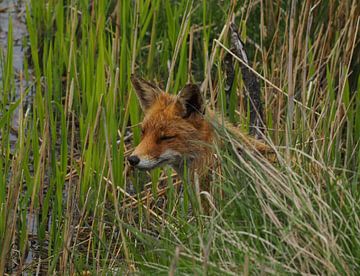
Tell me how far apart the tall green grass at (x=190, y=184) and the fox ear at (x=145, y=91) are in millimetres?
65

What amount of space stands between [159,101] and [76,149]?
4.25 ft

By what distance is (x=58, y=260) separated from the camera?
4652mm

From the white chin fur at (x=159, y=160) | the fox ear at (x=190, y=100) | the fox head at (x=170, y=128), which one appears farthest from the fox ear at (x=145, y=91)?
the white chin fur at (x=159, y=160)

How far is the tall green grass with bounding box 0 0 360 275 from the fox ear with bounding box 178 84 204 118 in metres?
0.10

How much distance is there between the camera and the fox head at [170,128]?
16.1 ft

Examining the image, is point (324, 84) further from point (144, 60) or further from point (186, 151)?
point (144, 60)

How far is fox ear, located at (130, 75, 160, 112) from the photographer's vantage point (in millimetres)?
4938


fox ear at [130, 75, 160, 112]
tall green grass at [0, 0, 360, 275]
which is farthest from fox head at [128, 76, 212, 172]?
tall green grass at [0, 0, 360, 275]

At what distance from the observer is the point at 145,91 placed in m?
5.01

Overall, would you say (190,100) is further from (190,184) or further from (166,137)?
(190,184)

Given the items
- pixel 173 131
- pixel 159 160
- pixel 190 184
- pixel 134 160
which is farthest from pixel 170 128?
pixel 190 184

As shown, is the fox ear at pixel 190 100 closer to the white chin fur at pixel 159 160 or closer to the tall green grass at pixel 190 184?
the tall green grass at pixel 190 184

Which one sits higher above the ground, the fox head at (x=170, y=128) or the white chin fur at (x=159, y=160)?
the fox head at (x=170, y=128)

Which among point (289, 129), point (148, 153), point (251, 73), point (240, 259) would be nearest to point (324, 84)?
point (251, 73)
